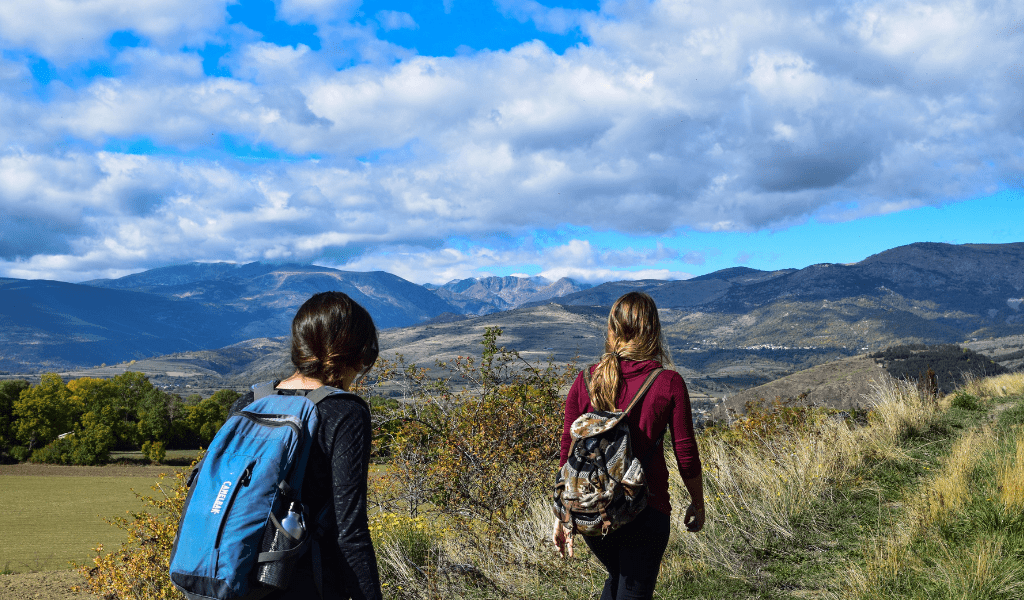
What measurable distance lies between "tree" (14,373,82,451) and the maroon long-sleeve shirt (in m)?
76.2

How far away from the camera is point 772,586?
430 centimetres

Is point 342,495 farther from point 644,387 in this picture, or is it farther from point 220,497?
point 644,387

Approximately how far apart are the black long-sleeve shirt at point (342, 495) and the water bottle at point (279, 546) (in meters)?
0.11

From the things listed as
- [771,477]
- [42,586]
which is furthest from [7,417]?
[771,477]

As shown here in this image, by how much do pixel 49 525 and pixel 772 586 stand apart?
166ft

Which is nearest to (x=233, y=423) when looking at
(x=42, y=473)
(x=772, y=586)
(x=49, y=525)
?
(x=772, y=586)

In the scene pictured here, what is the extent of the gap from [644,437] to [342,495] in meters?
1.35

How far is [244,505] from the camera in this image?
1967 millimetres

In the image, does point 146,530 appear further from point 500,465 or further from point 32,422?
point 32,422

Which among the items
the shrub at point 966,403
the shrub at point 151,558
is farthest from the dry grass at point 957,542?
the shrub at point 151,558

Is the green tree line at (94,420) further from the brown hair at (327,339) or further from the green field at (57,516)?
the brown hair at (327,339)

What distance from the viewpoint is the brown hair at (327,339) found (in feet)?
7.35

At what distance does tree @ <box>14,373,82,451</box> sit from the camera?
62531mm

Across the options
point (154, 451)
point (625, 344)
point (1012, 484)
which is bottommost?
point (154, 451)
